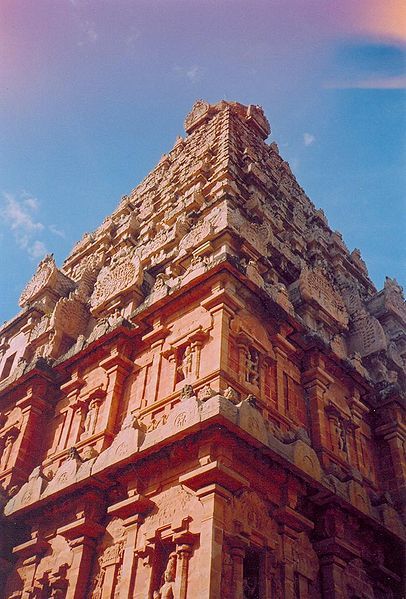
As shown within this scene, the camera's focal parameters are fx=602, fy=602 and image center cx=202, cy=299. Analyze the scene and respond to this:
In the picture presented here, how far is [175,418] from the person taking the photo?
1192 cm

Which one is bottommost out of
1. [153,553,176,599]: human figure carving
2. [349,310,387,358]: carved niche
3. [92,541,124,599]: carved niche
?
[153,553,176,599]: human figure carving

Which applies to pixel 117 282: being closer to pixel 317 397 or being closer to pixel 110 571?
pixel 317 397

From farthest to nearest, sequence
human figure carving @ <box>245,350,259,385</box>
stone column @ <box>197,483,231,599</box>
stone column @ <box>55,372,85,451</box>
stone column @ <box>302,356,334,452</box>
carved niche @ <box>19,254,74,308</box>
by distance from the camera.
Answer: carved niche @ <box>19,254,74,308</box> → stone column @ <box>55,372,85,451</box> → stone column @ <box>302,356,334,452</box> → human figure carving @ <box>245,350,259,385</box> → stone column @ <box>197,483,231,599</box>

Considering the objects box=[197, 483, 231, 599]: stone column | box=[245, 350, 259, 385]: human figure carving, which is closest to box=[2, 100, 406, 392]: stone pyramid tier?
box=[245, 350, 259, 385]: human figure carving

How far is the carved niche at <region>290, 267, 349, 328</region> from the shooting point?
20.2 meters

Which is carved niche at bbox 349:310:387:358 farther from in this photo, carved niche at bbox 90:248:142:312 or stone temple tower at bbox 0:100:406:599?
carved niche at bbox 90:248:142:312

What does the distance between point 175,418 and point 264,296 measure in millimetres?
5253

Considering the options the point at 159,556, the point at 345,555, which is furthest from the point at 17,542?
the point at 345,555

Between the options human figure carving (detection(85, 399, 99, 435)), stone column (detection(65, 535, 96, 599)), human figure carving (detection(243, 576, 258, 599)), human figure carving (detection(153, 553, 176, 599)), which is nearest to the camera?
human figure carving (detection(153, 553, 176, 599))

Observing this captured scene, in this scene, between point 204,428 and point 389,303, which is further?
point 389,303

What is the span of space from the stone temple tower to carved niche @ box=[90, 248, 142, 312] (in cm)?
9

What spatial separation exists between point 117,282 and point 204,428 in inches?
409

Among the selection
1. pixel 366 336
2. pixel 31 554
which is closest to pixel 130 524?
pixel 31 554

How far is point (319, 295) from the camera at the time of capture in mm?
20938
